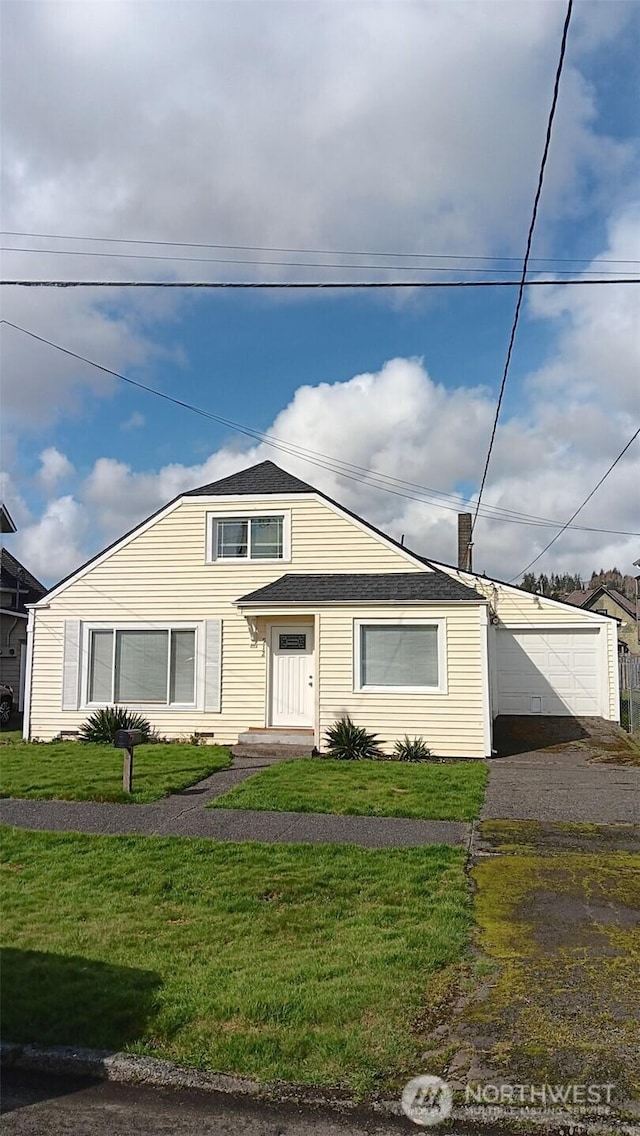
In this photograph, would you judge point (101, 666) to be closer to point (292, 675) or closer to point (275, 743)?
point (292, 675)

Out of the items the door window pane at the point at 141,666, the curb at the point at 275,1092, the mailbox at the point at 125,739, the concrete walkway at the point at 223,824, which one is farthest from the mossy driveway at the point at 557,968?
the door window pane at the point at 141,666

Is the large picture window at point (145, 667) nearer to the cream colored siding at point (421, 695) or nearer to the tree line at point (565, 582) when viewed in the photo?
the cream colored siding at point (421, 695)

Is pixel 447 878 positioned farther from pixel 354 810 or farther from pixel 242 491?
pixel 242 491

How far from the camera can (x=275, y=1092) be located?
3756 mm

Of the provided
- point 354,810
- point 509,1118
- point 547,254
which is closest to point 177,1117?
point 509,1118

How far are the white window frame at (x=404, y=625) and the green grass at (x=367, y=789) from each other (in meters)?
1.53

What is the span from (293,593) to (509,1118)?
41.0ft

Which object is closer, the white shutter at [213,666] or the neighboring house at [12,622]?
the white shutter at [213,666]

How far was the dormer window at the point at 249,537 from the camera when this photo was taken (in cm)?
1720

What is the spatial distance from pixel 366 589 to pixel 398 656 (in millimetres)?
1435

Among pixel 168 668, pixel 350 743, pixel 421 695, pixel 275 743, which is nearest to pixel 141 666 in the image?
Answer: pixel 168 668

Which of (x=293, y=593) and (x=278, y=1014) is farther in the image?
(x=293, y=593)

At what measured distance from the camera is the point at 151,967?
5.06 m

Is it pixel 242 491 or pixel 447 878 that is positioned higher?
pixel 242 491
